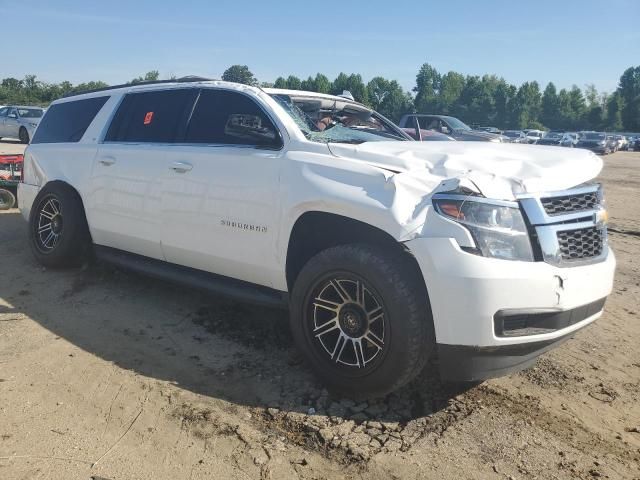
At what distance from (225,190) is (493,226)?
1922 mm

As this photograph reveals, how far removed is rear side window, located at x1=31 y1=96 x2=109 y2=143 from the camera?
18.0 ft

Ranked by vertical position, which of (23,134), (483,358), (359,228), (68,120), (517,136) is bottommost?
(517,136)

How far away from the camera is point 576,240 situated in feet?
10.0

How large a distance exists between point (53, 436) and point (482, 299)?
232 centimetres

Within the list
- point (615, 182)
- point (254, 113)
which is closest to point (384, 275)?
point (254, 113)

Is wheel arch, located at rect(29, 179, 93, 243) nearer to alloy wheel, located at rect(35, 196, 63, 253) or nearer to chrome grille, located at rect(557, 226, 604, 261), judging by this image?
alloy wheel, located at rect(35, 196, 63, 253)

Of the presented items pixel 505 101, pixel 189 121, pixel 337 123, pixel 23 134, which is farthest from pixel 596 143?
pixel 505 101

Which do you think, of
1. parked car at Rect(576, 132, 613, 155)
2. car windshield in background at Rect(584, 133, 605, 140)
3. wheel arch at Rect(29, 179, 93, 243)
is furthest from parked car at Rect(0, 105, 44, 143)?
car windshield in background at Rect(584, 133, 605, 140)

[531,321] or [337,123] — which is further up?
[337,123]

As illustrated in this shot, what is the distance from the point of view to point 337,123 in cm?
444

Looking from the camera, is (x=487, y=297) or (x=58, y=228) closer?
(x=487, y=297)

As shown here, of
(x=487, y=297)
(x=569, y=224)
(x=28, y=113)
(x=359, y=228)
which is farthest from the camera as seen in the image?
(x=28, y=113)

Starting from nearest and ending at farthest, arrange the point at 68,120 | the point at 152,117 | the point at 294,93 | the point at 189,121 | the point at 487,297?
1. the point at 487,297
2. the point at 189,121
3. the point at 294,93
4. the point at 152,117
5. the point at 68,120

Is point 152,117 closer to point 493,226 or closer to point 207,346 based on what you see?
point 207,346
